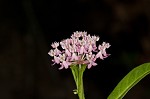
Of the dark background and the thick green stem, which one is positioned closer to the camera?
the thick green stem

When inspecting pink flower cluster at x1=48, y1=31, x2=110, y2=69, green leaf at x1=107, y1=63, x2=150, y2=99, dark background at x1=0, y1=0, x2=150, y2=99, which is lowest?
green leaf at x1=107, y1=63, x2=150, y2=99

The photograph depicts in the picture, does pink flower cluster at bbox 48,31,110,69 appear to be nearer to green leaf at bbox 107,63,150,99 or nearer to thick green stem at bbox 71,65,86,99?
thick green stem at bbox 71,65,86,99

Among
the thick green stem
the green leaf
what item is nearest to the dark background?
the green leaf

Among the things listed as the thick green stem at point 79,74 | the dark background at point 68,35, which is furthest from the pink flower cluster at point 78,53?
the dark background at point 68,35

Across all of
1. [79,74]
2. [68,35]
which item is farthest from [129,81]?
[68,35]

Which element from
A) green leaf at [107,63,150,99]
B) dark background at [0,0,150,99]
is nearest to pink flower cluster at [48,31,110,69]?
green leaf at [107,63,150,99]

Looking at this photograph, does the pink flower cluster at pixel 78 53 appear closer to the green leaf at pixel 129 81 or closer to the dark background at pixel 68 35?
the green leaf at pixel 129 81

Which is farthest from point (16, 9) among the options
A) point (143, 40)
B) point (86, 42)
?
point (86, 42)

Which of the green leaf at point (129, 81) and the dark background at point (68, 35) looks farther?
the dark background at point (68, 35)

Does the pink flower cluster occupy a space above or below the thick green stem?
above

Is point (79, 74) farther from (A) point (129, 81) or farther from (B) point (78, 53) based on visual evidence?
(A) point (129, 81)
